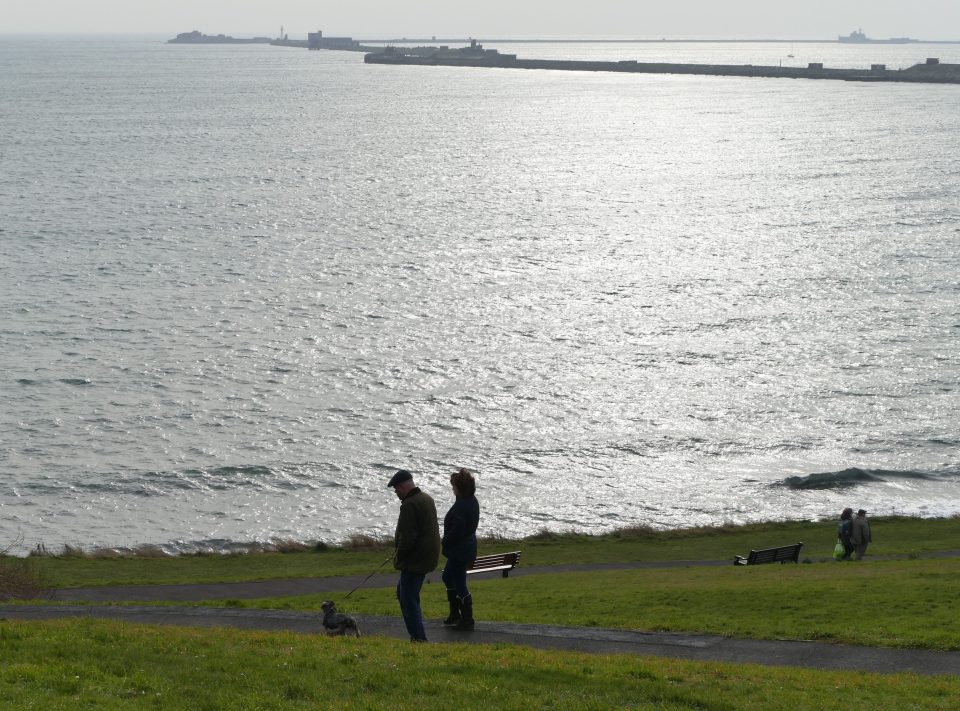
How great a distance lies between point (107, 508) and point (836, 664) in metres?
26.2

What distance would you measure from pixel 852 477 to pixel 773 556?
12.7 m

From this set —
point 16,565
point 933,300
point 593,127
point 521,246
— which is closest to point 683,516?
point 16,565

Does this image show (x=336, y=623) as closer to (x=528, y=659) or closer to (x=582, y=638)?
(x=528, y=659)

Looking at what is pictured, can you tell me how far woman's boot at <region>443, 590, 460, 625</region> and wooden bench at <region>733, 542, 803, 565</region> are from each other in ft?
36.2

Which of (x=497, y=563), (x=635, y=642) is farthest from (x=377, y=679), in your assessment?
(x=497, y=563)

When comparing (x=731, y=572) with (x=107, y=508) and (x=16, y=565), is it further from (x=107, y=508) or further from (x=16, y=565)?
(x=107, y=508)

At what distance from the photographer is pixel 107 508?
34.9 meters

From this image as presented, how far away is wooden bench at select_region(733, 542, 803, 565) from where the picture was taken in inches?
982

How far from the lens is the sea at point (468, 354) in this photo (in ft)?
118

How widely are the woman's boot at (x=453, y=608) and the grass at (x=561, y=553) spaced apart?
894 centimetres

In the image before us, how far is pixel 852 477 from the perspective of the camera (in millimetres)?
36719

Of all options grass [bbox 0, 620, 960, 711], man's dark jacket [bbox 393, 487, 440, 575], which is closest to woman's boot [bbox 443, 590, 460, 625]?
man's dark jacket [bbox 393, 487, 440, 575]

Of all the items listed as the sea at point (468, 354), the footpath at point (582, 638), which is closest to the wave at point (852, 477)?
the sea at point (468, 354)

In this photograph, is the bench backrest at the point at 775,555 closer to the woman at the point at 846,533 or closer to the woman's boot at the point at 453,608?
the woman at the point at 846,533
